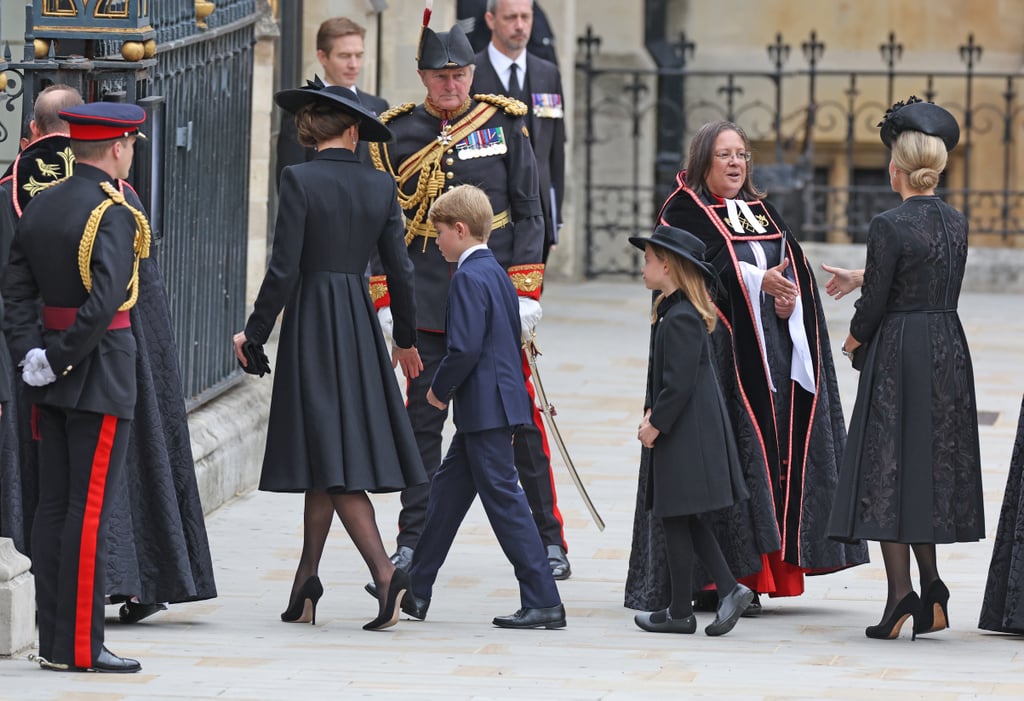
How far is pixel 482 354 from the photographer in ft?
22.7

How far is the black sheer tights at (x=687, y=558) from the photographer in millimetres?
Result: 6934

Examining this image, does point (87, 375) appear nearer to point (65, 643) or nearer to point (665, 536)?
point (65, 643)

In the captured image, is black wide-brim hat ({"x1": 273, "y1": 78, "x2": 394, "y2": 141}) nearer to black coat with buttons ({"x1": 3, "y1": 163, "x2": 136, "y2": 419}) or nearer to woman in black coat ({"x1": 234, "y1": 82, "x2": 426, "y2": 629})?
woman in black coat ({"x1": 234, "y1": 82, "x2": 426, "y2": 629})

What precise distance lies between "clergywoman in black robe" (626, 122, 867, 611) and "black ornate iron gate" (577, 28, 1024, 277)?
9.54 m

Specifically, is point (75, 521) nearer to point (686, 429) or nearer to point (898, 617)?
point (686, 429)

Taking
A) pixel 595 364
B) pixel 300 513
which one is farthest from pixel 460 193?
pixel 595 364

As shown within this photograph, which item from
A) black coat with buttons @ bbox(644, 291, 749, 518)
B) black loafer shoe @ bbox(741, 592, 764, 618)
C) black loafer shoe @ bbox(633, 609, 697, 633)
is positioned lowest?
black loafer shoe @ bbox(741, 592, 764, 618)

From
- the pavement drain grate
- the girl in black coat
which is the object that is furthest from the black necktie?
the pavement drain grate

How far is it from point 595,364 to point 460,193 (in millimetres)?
6269

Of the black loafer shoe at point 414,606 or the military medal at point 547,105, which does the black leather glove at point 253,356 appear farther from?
the military medal at point 547,105

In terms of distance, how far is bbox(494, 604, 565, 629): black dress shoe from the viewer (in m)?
6.97

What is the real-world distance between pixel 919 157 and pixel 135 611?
2.70m

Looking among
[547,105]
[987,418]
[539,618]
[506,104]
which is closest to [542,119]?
[547,105]

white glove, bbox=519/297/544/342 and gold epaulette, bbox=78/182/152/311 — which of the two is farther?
white glove, bbox=519/297/544/342
